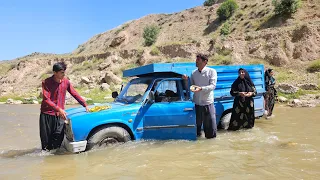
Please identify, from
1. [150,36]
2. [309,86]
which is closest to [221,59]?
[309,86]

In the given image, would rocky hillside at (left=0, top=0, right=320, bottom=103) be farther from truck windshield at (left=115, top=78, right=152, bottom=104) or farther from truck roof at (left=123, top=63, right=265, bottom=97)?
truck windshield at (left=115, top=78, right=152, bottom=104)

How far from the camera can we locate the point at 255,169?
419cm

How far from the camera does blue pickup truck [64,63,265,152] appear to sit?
5.14 metres

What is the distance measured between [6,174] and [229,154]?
3613 millimetres

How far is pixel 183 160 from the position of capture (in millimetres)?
4762

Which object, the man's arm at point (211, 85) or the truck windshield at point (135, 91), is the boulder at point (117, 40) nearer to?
the truck windshield at point (135, 91)

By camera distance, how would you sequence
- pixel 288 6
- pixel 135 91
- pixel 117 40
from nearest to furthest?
pixel 135 91 < pixel 288 6 < pixel 117 40

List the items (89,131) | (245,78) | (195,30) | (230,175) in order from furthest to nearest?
(195,30)
(245,78)
(89,131)
(230,175)

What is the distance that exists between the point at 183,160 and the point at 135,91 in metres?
2.17

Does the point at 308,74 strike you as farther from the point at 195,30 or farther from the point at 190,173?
the point at 195,30

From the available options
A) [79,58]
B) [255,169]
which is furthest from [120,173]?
[79,58]

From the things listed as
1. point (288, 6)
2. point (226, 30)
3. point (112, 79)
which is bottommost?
point (112, 79)

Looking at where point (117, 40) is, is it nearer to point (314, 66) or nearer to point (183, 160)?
point (314, 66)

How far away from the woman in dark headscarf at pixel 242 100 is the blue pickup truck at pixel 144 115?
124 cm
